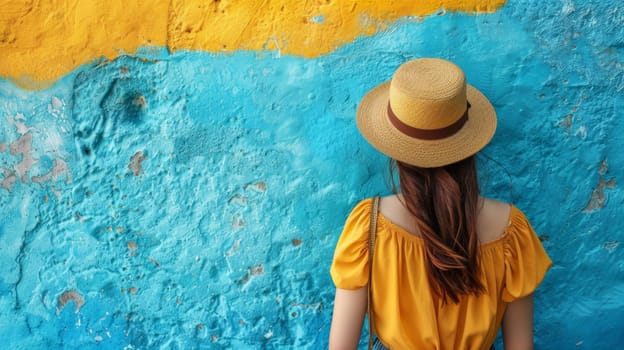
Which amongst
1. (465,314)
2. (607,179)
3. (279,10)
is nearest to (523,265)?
(465,314)

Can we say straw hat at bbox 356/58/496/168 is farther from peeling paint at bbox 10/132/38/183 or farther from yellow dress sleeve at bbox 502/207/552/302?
peeling paint at bbox 10/132/38/183

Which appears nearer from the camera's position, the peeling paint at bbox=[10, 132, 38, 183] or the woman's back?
the woman's back

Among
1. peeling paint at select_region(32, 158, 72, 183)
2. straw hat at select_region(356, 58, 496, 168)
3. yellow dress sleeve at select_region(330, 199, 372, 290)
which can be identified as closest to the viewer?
straw hat at select_region(356, 58, 496, 168)

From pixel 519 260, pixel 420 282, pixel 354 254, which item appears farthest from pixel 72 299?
pixel 519 260

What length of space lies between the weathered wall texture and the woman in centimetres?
49

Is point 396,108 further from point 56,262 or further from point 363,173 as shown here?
point 56,262

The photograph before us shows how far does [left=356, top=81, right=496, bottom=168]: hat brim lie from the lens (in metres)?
1.78

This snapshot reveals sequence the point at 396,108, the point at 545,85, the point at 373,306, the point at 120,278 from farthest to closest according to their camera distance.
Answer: the point at 120,278, the point at 545,85, the point at 373,306, the point at 396,108

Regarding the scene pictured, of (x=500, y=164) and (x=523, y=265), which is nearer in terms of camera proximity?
(x=523, y=265)

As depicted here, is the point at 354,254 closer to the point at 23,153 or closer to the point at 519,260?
the point at 519,260

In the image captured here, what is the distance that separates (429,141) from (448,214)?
199mm

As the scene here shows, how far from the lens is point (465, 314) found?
195 centimetres

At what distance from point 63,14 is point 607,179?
80.8 inches

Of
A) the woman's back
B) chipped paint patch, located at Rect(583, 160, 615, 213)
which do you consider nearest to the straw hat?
the woman's back
